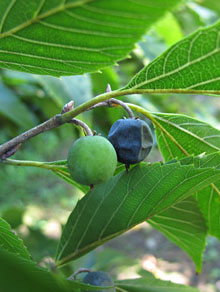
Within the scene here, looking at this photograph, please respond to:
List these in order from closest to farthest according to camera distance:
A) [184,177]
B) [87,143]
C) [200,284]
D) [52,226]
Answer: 1. [87,143]
2. [184,177]
3. [200,284]
4. [52,226]

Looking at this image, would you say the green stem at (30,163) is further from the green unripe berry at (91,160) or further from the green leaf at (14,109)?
the green leaf at (14,109)

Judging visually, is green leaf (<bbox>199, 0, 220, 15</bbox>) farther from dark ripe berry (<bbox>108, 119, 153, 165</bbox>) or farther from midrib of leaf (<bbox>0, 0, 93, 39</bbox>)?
midrib of leaf (<bbox>0, 0, 93, 39</bbox>)

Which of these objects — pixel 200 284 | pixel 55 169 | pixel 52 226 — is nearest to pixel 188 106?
pixel 55 169

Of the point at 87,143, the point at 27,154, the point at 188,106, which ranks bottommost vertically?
the point at 87,143

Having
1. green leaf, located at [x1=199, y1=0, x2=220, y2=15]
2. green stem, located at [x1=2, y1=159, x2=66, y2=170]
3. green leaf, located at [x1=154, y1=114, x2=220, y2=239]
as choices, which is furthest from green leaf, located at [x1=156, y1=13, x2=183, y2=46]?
green stem, located at [x1=2, y1=159, x2=66, y2=170]

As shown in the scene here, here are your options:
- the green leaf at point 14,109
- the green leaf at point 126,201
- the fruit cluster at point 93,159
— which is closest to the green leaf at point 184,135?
the green leaf at point 126,201

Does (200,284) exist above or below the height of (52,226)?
below

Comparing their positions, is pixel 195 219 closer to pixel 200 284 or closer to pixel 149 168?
pixel 149 168

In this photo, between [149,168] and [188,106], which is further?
[188,106]
